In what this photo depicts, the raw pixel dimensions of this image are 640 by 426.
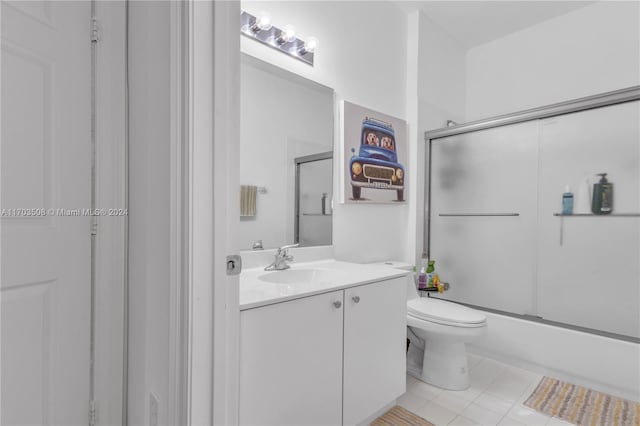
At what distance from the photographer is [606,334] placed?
188 centimetres

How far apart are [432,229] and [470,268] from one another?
42 centimetres

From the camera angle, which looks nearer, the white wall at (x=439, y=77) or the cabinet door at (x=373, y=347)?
the cabinet door at (x=373, y=347)

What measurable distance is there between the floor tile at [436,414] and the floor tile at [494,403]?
0.21 meters

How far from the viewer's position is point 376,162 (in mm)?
2199

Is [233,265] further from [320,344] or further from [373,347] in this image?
[373,347]

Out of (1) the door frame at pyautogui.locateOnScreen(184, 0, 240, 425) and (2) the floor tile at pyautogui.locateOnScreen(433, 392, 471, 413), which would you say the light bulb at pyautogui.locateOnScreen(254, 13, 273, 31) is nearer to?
(1) the door frame at pyautogui.locateOnScreen(184, 0, 240, 425)

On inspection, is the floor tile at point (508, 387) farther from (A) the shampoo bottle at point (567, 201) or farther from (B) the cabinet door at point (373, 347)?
(A) the shampoo bottle at point (567, 201)

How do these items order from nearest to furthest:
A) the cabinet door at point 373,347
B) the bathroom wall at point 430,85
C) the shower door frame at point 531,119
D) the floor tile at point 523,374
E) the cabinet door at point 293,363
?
the cabinet door at point 293,363 → the cabinet door at point 373,347 → the shower door frame at point 531,119 → the floor tile at point 523,374 → the bathroom wall at point 430,85

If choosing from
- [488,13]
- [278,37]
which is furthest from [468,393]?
[488,13]

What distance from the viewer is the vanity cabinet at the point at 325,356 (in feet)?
3.42

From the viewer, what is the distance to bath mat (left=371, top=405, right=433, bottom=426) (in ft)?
5.08

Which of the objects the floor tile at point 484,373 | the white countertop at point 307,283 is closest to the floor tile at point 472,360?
the floor tile at point 484,373

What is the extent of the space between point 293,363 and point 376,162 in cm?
148

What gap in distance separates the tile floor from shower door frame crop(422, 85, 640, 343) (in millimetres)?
427
